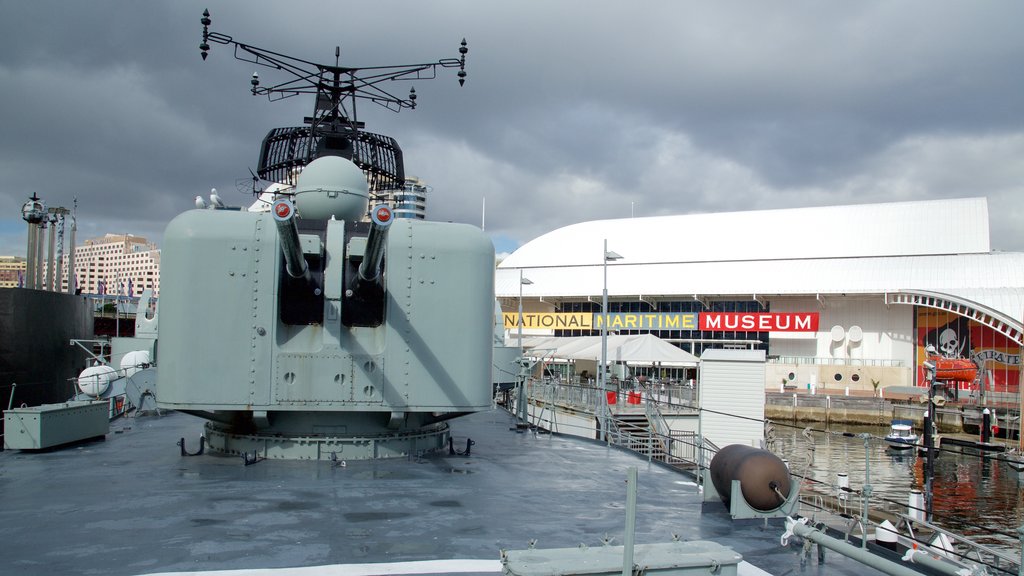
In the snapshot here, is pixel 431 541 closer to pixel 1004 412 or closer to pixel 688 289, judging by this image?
pixel 1004 412

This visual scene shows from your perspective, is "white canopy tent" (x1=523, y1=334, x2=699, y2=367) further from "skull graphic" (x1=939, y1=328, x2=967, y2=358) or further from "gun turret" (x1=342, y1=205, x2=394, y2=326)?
"gun turret" (x1=342, y1=205, x2=394, y2=326)

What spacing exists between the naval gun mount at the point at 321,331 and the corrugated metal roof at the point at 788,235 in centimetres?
4370

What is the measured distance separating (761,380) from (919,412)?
2164cm

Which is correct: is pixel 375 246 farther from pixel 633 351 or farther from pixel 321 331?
pixel 633 351

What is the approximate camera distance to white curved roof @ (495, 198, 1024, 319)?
4138cm

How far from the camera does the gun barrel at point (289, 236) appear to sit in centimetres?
599

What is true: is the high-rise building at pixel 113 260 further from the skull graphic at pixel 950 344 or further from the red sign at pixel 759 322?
the skull graphic at pixel 950 344

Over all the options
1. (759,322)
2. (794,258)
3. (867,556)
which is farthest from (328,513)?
(794,258)

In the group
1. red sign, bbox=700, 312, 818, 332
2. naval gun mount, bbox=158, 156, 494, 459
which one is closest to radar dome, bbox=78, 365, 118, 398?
naval gun mount, bbox=158, 156, 494, 459

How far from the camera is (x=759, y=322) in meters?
43.6

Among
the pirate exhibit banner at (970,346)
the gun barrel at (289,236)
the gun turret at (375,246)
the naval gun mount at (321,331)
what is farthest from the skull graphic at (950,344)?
the gun barrel at (289,236)

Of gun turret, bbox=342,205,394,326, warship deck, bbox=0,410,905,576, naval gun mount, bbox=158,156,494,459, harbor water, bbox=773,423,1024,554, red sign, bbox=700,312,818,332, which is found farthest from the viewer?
red sign, bbox=700,312,818,332

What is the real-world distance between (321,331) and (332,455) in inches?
51.9

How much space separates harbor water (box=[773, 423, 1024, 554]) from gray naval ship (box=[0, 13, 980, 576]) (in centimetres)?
1160
